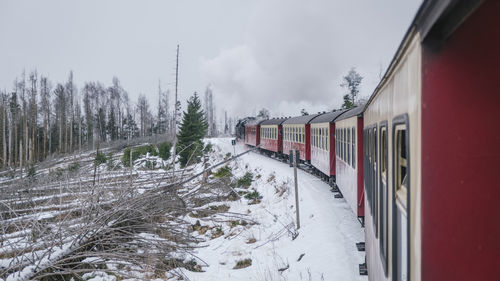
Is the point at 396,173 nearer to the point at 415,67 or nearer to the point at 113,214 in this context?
the point at 415,67

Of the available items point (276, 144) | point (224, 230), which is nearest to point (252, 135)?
point (276, 144)

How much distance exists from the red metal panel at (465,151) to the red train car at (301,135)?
16.0 metres

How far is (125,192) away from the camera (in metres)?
6.19

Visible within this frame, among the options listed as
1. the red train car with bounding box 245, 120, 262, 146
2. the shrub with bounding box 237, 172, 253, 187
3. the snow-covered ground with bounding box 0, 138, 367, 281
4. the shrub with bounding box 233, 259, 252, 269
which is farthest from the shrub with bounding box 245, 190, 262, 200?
the red train car with bounding box 245, 120, 262, 146

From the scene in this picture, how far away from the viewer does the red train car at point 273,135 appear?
24.7 metres

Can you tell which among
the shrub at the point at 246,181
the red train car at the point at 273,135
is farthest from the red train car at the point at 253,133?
the shrub at the point at 246,181

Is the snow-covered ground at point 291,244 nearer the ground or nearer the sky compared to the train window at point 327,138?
nearer the ground

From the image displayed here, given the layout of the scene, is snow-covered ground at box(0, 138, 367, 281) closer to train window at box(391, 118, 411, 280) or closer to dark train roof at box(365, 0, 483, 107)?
train window at box(391, 118, 411, 280)

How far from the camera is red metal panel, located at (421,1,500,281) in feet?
4.67

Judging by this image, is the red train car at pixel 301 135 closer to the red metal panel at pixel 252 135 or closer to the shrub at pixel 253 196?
the shrub at pixel 253 196

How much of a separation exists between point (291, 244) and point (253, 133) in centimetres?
2444

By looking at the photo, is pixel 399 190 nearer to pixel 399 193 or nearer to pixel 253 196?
pixel 399 193

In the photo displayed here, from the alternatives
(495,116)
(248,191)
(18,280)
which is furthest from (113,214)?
(248,191)

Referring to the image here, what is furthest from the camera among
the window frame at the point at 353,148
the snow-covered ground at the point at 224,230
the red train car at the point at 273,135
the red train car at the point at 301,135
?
the red train car at the point at 273,135
